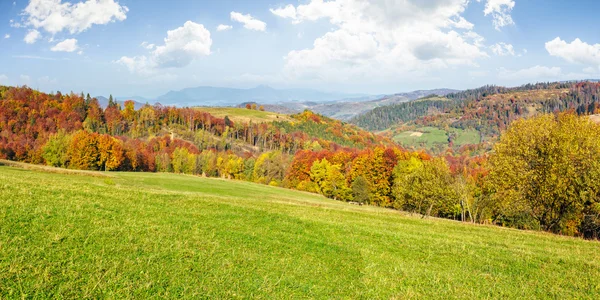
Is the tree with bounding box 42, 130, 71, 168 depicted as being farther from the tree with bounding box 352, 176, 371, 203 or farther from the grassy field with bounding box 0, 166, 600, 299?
the grassy field with bounding box 0, 166, 600, 299

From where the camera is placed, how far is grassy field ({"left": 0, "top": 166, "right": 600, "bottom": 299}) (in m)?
9.46

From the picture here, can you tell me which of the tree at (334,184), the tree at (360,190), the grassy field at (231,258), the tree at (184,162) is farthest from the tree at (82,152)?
the grassy field at (231,258)

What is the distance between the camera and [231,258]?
12.2 meters

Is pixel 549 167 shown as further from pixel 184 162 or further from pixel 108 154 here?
pixel 184 162

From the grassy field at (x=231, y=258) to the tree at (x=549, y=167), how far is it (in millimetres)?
13386

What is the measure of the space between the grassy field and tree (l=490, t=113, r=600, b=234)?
43.9 feet

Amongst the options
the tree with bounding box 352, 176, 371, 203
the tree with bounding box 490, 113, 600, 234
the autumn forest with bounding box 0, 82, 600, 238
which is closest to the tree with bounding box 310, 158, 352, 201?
the autumn forest with bounding box 0, 82, 600, 238

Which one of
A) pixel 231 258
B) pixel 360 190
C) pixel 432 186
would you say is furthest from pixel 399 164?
pixel 231 258

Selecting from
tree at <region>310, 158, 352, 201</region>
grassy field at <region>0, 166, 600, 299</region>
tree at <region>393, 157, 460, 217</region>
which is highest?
grassy field at <region>0, 166, 600, 299</region>

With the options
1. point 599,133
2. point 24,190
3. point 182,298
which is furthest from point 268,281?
point 599,133

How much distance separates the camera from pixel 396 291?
454 inches

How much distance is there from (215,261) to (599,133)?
1417 inches

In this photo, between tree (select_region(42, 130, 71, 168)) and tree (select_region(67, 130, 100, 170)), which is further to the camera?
tree (select_region(42, 130, 71, 168))

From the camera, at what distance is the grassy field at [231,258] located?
9.46 m
